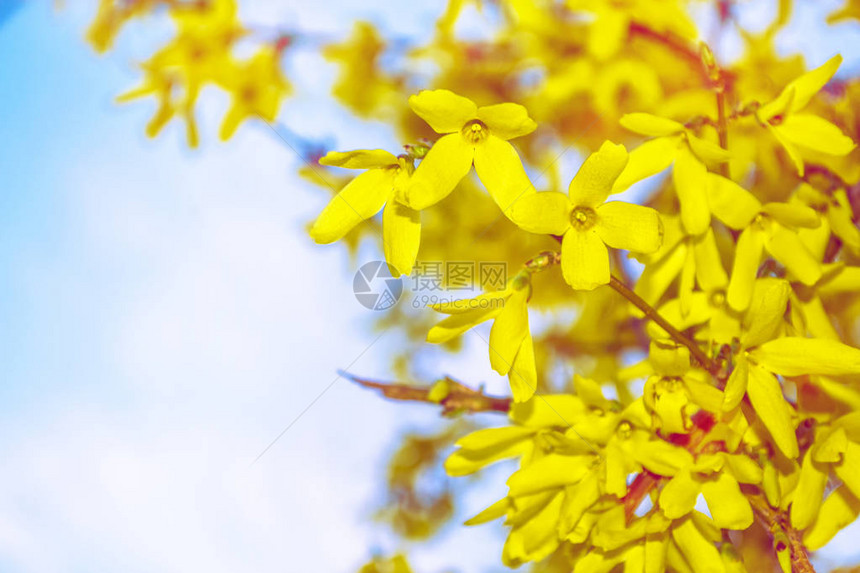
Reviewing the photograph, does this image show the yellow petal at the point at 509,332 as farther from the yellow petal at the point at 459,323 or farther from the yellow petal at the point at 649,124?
the yellow petal at the point at 649,124

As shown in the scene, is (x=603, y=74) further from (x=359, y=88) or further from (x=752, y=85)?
(x=359, y=88)

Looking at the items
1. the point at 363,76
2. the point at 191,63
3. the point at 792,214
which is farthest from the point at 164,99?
the point at 792,214

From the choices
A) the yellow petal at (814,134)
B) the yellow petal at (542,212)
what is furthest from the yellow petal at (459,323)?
the yellow petal at (814,134)

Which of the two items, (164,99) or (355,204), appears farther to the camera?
(164,99)

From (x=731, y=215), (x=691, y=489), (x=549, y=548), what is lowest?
(x=549, y=548)

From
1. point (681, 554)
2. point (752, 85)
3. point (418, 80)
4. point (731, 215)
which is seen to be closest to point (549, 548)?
point (681, 554)

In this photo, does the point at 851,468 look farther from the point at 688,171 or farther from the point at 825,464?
the point at 688,171

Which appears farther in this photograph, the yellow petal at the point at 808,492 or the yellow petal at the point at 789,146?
the yellow petal at the point at 789,146
